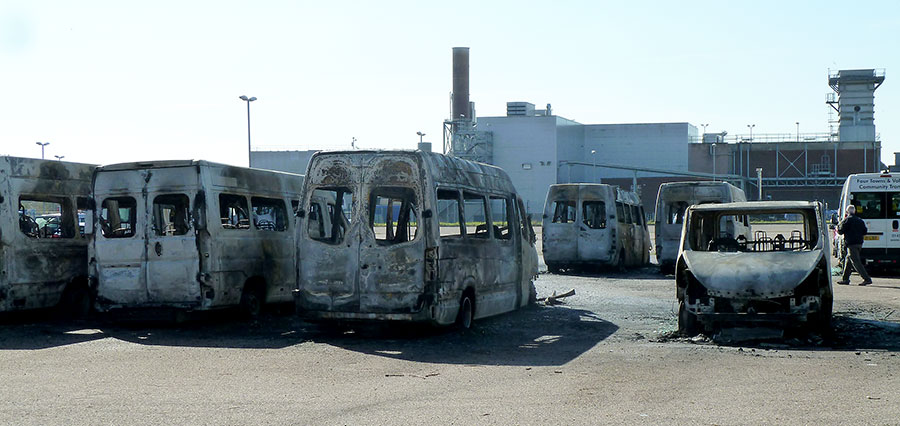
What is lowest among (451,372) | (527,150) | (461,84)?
(451,372)

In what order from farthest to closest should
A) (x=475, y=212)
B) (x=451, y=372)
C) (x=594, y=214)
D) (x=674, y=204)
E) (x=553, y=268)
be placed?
1. (x=553, y=268)
2. (x=594, y=214)
3. (x=674, y=204)
4. (x=475, y=212)
5. (x=451, y=372)

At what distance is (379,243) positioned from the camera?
12320mm

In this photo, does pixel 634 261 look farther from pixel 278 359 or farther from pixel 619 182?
pixel 619 182

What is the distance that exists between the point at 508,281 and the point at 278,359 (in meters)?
4.74

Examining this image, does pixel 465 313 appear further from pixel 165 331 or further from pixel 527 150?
pixel 527 150

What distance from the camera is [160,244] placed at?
1351 cm

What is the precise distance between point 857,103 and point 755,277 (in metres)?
77.8

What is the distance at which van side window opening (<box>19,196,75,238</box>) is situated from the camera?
564 inches

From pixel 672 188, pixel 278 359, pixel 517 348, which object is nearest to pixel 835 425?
pixel 517 348

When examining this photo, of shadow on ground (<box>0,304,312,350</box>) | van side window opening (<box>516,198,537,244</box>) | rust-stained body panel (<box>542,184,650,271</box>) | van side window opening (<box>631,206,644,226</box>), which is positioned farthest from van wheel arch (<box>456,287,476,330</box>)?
van side window opening (<box>631,206,644,226</box>)

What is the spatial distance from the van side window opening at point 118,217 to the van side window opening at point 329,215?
2.87 meters

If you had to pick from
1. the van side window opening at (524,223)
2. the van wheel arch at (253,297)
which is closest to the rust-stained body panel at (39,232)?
the van wheel arch at (253,297)

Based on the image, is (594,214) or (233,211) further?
(594,214)

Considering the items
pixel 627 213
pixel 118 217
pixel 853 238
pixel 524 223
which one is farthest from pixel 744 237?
pixel 627 213
